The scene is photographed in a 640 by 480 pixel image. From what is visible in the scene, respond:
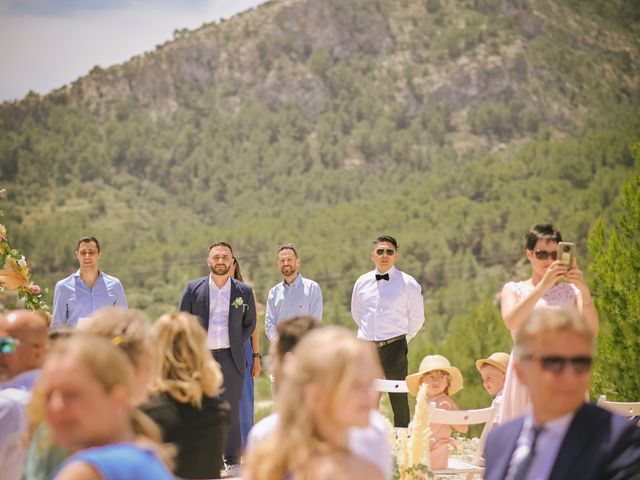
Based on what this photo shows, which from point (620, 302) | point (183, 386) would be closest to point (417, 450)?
point (183, 386)

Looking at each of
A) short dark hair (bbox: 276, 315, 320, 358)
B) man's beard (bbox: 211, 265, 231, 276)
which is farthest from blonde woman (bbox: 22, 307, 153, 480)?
man's beard (bbox: 211, 265, 231, 276)

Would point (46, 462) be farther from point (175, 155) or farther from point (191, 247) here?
point (175, 155)

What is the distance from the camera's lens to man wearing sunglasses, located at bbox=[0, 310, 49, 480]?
10.4 feet

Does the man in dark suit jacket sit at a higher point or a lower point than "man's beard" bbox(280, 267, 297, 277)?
lower

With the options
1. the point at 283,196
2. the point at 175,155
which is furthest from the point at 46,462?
the point at 175,155

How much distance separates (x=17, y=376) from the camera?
3238 mm

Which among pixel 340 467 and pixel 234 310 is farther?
pixel 234 310

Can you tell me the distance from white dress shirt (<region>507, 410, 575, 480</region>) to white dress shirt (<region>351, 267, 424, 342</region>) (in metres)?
6.04

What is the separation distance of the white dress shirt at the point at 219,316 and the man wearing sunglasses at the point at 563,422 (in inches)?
223

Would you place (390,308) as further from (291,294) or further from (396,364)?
(291,294)

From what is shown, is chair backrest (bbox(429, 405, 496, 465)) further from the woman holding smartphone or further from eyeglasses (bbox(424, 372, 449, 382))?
eyeglasses (bbox(424, 372, 449, 382))

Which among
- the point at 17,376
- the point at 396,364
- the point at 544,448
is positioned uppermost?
the point at 17,376

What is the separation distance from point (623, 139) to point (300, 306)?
157 ft

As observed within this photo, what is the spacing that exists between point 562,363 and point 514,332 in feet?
7.49
